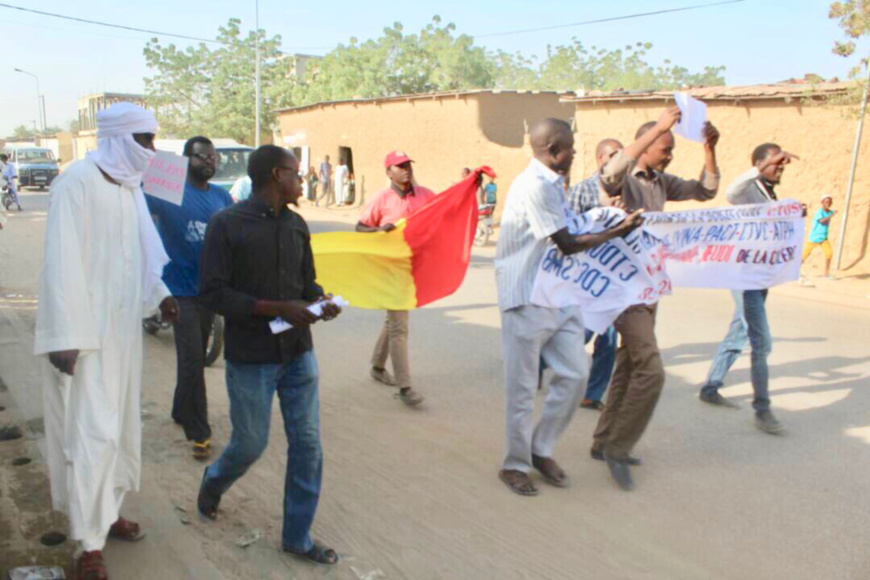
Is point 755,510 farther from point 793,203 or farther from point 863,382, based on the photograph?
point 863,382

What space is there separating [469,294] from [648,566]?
7.82 m

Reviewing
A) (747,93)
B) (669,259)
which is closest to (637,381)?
(669,259)

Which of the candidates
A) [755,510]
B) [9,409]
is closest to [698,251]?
[755,510]

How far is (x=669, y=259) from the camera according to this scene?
555cm

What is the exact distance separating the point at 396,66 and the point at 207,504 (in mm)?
35672

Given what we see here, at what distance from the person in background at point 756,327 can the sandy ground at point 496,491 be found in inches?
6.6

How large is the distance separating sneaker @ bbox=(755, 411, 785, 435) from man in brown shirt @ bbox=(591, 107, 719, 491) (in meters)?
1.25

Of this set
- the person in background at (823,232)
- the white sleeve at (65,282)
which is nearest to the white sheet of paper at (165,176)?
the white sleeve at (65,282)

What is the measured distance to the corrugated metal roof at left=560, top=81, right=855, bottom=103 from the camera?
553 inches

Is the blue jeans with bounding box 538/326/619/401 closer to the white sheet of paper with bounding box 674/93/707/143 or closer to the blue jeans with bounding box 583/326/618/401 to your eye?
the blue jeans with bounding box 583/326/618/401

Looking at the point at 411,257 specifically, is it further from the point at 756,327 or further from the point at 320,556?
the point at 320,556

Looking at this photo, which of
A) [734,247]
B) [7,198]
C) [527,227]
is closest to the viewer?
[527,227]

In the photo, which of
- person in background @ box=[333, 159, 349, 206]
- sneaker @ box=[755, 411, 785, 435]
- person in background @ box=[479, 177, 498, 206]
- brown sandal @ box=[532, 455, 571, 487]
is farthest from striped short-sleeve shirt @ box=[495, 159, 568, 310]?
person in background @ box=[333, 159, 349, 206]

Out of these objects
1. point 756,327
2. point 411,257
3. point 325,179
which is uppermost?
point 411,257
